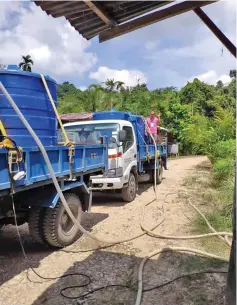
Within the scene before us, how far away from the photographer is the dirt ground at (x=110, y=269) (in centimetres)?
365

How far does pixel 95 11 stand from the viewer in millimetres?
2652

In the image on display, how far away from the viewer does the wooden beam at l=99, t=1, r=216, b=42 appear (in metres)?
2.53

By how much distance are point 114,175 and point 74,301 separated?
4.45 metres

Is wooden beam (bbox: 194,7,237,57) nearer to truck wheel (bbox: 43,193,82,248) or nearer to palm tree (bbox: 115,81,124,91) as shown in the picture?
truck wheel (bbox: 43,193,82,248)

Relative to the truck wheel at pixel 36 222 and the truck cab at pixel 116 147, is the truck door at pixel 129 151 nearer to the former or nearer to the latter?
the truck cab at pixel 116 147

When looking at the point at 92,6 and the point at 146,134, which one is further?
the point at 146,134

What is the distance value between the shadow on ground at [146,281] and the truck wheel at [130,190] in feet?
11.3

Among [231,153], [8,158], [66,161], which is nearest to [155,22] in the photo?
[8,158]

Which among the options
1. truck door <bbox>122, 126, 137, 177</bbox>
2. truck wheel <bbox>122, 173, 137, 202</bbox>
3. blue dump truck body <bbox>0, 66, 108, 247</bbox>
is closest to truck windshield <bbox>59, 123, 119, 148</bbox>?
truck door <bbox>122, 126, 137, 177</bbox>

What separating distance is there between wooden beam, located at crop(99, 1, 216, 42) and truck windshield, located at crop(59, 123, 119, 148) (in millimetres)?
4913

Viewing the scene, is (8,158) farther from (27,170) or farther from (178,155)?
(178,155)

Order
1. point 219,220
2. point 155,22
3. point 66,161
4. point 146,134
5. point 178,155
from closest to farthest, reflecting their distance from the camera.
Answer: point 155,22, point 66,161, point 219,220, point 146,134, point 178,155

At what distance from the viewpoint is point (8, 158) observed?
3.52 m

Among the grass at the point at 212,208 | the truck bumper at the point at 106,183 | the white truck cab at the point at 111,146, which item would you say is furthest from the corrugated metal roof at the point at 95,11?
the truck bumper at the point at 106,183
